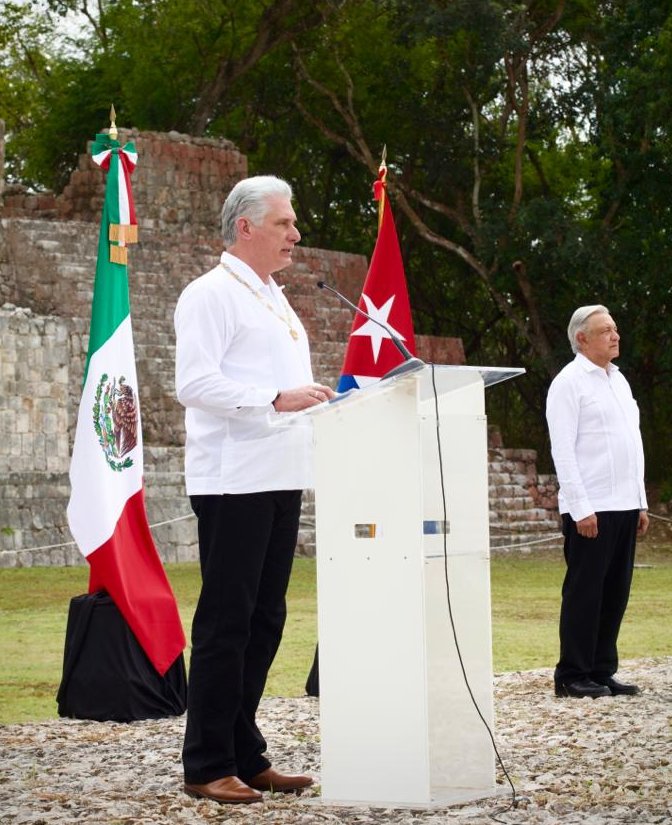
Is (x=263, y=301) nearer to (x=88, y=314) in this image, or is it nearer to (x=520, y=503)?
(x=520, y=503)

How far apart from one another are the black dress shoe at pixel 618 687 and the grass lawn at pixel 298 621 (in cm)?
109

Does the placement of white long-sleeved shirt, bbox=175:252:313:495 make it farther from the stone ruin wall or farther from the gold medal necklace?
the stone ruin wall

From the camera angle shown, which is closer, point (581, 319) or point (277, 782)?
point (277, 782)

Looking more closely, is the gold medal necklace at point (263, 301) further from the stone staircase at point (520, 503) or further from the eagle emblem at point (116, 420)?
the stone staircase at point (520, 503)

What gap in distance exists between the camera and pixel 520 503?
19.4 metres

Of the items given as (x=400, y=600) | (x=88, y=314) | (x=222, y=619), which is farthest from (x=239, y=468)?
(x=88, y=314)

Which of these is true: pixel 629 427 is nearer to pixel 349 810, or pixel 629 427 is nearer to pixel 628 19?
pixel 349 810

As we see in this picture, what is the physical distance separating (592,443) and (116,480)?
6.35 ft

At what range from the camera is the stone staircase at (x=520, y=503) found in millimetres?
18203

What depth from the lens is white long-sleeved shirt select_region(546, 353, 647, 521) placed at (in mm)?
6465

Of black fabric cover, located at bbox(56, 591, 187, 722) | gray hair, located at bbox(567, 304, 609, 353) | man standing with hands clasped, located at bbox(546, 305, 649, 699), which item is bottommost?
black fabric cover, located at bbox(56, 591, 187, 722)

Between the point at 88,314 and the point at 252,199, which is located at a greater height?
the point at 88,314

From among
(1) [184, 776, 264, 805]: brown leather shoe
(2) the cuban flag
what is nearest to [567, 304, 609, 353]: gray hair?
(2) the cuban flag

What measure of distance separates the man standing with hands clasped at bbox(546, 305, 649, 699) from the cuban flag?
0.78 m
